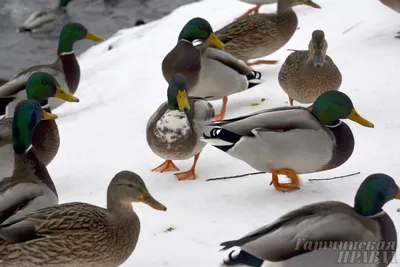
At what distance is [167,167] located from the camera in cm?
557

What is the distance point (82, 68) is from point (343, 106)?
18.0 feet

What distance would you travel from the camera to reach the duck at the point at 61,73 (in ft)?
24.1

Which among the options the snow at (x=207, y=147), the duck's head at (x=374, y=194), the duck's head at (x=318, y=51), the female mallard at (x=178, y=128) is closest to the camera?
the duck's head at (x=374, y=194)

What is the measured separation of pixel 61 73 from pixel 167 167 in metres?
2.68

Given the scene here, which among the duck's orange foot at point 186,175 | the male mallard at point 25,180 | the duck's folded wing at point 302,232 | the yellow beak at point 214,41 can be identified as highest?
the duck's folded wing at point 302,232

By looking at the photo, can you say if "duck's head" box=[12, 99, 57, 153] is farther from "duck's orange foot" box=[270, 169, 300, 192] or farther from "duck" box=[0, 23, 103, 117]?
"duck" box=[0, 23, 103, 117]

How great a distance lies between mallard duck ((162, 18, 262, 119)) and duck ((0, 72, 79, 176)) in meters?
1.08

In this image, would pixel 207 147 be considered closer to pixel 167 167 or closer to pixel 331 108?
pixel 167 167

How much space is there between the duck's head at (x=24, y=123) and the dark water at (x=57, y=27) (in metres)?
5.28

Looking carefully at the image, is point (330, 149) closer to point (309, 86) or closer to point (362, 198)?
point (362, 198)

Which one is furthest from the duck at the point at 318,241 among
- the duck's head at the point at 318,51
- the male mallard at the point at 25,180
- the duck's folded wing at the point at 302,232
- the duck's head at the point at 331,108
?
the duck's head at the point at 318,51

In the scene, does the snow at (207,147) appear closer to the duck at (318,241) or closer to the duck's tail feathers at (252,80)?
the duck's tail feathers at (252,80)

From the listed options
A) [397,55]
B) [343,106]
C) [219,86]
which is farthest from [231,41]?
[343,106]

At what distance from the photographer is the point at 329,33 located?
26.8 ft
